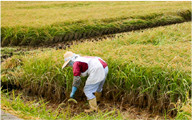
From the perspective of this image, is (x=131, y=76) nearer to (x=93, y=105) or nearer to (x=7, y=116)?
(x=93, y=105)

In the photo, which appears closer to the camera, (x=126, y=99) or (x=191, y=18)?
(x=126, y=99)

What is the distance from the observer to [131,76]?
3182 millimetres

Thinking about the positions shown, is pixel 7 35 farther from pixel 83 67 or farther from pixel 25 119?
pixel 25 119

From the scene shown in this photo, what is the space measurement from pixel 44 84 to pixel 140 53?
5.32 ft

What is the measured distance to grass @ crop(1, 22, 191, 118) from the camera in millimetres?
2998

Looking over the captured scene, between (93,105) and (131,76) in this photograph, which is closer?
(93,105)

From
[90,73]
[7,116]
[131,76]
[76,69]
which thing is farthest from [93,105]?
[7,116]

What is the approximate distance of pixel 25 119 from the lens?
2.26 meters

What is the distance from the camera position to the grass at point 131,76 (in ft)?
9.84

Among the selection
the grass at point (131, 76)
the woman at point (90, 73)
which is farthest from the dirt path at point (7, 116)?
the grass at point (131, 76)

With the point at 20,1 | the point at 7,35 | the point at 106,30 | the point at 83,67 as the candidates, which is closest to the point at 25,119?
the point at 83,67

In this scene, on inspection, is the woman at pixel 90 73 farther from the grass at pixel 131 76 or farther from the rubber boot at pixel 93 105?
the grass at pixel 131 76

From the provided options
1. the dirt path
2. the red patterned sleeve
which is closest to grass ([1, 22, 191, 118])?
the red patterned sleeve

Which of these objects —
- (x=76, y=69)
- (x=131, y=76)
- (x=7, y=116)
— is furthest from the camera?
(x=131, y=76)
